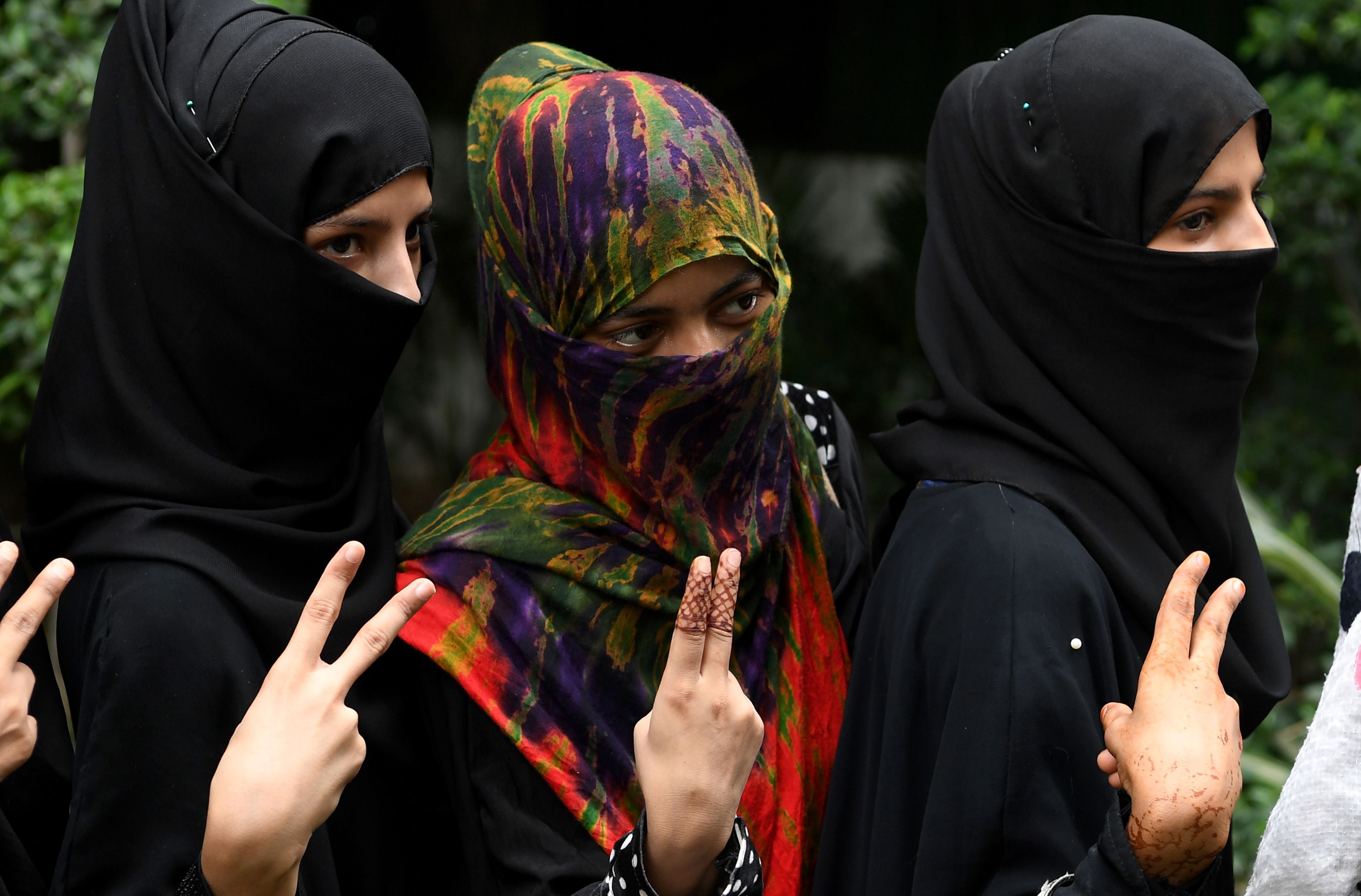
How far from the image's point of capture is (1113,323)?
66.6 inches

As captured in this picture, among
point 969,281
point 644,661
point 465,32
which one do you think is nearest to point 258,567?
point 644,661

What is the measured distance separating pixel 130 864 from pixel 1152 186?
1.39 metres

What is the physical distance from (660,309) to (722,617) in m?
0.46

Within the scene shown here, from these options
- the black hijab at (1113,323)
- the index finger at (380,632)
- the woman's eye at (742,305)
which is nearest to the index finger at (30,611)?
the index finger at (380,632)

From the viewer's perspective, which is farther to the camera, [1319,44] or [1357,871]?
[1319,44]

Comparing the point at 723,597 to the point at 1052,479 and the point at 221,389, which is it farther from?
the point at 221,389

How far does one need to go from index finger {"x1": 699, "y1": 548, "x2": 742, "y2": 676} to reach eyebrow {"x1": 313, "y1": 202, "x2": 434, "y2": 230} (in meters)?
0.63

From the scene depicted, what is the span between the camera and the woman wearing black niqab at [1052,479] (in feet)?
4.92

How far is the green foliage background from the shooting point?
2730 millimetres

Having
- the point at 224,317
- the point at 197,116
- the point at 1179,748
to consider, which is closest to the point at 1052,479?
the point at 1179,748

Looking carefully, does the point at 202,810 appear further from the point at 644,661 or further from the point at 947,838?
the point at 947,838

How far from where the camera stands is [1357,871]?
1.23 m

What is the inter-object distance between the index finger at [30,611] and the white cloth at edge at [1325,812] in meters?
1.19

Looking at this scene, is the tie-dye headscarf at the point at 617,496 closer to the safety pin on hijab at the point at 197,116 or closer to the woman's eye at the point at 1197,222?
the safety pin on hijab at the point at 197,116
